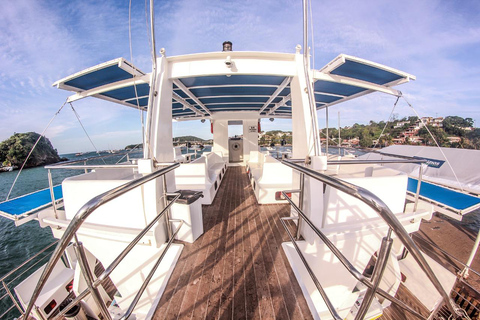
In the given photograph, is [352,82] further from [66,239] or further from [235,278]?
[66,239]

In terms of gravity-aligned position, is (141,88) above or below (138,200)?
above

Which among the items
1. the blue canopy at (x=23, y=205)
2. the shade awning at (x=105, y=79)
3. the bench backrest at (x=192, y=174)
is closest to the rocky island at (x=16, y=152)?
the blue canopy at (x=23, y=205)

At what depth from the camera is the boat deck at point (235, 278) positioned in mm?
1534

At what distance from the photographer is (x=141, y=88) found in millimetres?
3705

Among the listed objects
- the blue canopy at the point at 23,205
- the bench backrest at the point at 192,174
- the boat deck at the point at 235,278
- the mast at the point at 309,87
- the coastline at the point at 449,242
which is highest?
the mast at the point at 309,87

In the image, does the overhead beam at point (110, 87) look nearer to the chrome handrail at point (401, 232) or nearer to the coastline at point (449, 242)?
the chrome handrail at point (401, 232)

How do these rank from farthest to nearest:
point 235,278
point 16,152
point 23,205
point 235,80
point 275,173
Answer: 1. point 16,152
2. point 275,173
3. point 235,80
4. point 23,205
5. point 235,278

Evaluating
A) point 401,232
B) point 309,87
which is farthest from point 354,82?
point 401,232

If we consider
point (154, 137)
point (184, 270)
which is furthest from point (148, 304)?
point (154, 137)

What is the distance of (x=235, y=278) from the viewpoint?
1882 mm

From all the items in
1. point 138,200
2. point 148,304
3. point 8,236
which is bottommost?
point 8,236

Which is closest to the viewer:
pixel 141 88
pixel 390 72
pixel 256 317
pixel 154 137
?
pixel 256 317

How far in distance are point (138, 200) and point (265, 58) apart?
3.06 m

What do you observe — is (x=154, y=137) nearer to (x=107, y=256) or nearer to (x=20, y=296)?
(x=107, y=256)
